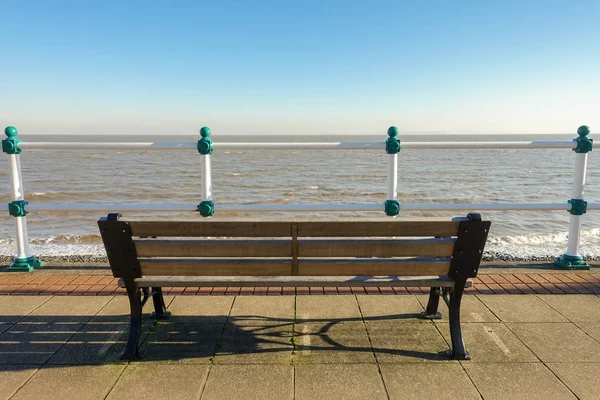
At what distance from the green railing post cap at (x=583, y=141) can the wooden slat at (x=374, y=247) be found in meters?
2.80

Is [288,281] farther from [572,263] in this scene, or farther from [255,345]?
[572,263]

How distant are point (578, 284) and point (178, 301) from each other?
3.84 metres

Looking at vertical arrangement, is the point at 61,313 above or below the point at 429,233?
below

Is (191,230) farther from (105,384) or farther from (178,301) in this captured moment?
(178,301)

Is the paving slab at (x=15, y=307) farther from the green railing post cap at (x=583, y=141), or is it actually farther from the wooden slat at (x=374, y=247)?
the green railing post cap at (x=583, y=141)

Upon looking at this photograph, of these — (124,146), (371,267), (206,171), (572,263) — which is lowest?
(572,263)

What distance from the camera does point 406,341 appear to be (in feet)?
10.2

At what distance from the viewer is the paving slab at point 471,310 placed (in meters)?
3.48

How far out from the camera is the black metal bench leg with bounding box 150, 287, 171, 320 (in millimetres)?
3428

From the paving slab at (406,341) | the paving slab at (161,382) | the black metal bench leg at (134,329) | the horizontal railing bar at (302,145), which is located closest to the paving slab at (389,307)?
the paving slab at (406,341)

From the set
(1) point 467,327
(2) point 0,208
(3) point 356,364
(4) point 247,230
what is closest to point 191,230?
(4) point 247,230

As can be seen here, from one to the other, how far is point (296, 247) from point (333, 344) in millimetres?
824

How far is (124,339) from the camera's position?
10.4 feet

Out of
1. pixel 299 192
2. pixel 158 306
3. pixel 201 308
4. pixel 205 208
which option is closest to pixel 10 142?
pixel 205 208
